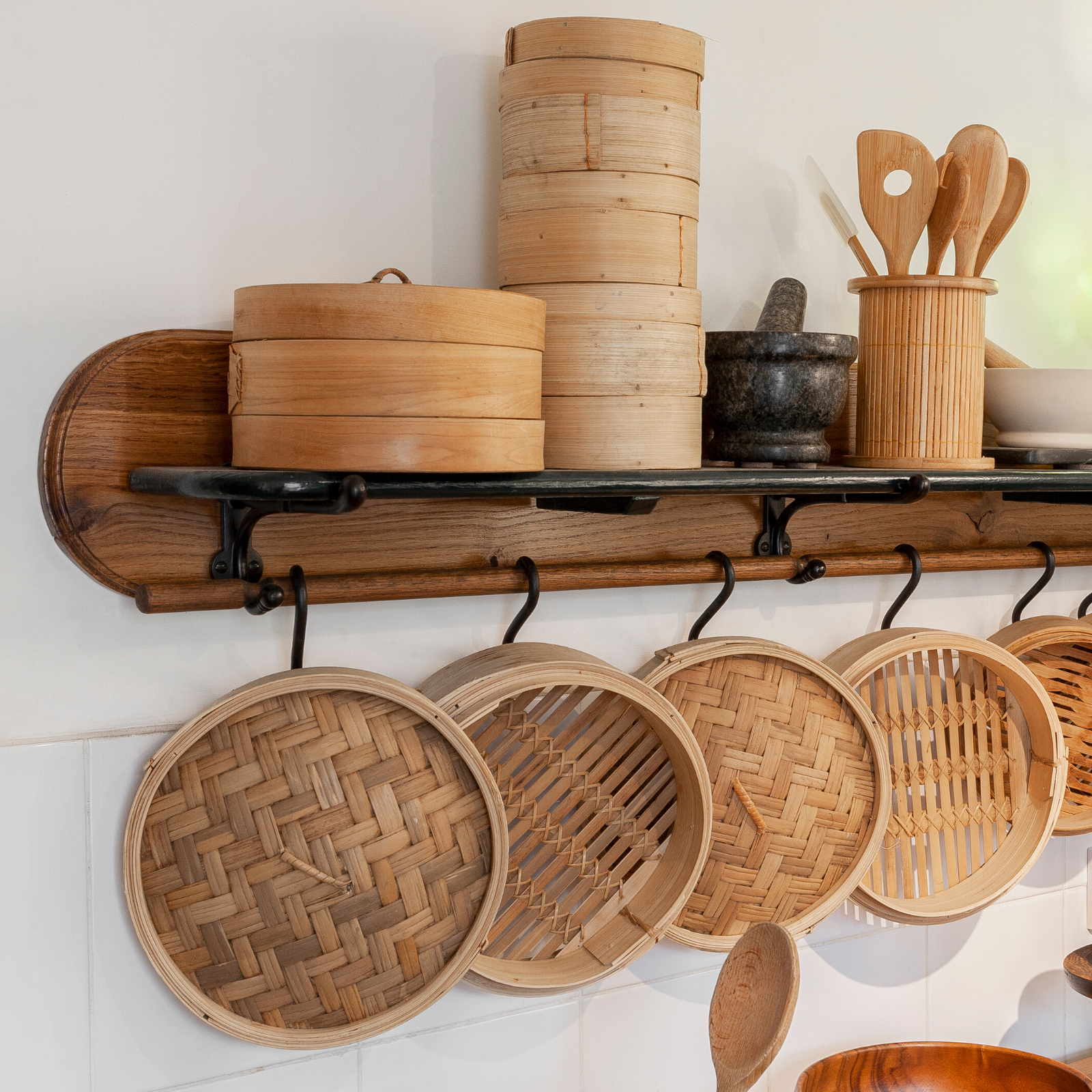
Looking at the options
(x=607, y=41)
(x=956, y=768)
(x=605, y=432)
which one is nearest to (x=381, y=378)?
(x=605, y=432)

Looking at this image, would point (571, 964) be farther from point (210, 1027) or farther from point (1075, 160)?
point (1075, 160)

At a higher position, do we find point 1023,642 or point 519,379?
point 519,379

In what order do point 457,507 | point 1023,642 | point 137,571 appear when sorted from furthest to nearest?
1. point 1023,642
2. point 457,507
3. point 137,571

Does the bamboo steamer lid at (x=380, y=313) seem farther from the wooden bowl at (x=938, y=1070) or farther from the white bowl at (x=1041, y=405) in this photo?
the wooden bowl at (x=938, y=1070)

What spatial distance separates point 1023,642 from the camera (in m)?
1.05

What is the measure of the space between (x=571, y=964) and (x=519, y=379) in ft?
1.54

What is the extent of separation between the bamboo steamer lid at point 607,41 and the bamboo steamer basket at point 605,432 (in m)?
0.22

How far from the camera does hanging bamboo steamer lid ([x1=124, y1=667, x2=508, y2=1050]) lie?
72cm

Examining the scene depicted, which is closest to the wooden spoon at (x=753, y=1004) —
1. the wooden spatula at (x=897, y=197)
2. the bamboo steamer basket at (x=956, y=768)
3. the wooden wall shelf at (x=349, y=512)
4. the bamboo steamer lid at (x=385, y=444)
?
the bamboo steamer basket at (x=956, y=768)

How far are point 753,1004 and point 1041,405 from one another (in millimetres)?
538

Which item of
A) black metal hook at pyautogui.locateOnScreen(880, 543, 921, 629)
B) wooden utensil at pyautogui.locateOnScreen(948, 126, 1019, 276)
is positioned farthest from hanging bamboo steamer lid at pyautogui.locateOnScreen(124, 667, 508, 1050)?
wooden utensil at pyautogui.locateOnScreen(948, 126, 1019, 276)

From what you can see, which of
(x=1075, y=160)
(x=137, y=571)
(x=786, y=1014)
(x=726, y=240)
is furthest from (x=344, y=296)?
(x=1075, y=160)

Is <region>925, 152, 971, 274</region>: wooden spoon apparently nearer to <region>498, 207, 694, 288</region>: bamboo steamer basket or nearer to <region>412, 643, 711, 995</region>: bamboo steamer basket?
<region>498, 207, 694, 288</region>: bamboo steamer basket

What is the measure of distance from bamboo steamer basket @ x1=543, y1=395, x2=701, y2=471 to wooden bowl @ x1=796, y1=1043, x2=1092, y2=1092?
23.4 inches
